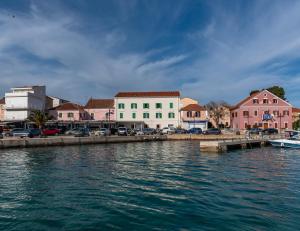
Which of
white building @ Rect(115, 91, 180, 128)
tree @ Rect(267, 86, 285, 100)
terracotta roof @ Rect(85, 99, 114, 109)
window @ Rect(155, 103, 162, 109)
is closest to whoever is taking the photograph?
white building @ Rect(115, 91, 180, 128)

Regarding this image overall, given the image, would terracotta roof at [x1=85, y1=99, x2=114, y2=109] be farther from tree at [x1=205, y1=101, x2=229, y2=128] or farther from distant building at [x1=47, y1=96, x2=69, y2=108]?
tree at [x1=205, y1=101, x2=229, y2=128]

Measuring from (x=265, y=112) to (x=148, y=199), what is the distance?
232 feet

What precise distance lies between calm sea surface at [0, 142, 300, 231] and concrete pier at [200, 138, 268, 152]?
627 inches

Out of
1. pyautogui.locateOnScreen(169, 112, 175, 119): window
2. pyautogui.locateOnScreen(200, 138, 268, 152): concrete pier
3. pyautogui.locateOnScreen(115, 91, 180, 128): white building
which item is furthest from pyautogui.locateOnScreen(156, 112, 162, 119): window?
pyautogui.locateOnScreen(200, 138, 268, 152): concrete pier

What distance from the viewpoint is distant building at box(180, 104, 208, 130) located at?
7756 cm

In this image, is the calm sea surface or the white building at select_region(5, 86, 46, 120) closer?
the calm sea surface

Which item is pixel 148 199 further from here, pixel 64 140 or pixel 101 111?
pixel 101 111

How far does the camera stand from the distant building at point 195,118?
7756 centimetres

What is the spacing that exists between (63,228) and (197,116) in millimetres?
68928

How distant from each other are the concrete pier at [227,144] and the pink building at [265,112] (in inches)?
1098

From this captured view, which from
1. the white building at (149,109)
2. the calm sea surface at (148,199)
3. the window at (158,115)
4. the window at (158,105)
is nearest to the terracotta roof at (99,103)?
the white building at (149,109)

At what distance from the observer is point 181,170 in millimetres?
23406

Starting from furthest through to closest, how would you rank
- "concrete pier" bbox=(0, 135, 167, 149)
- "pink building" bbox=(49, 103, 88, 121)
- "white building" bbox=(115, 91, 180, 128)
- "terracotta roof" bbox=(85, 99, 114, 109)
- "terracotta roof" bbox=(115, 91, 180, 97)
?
"terracotta roof" bbox=(85, 99, 114, 109) → "terracotta roof" bbox=(115, 91, 180, 97) → "white building" bbox=(115, 91, 180, 128) → "pink building" bbox=(49, 103, 88, 121) → "concrete pier" bbox=(0, 135, 167, 149)

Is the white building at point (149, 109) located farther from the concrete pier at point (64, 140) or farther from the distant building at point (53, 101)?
the distant building at point (53, 101)
